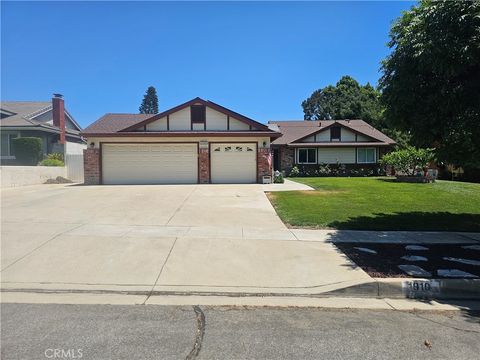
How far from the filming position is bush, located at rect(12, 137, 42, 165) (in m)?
25.9

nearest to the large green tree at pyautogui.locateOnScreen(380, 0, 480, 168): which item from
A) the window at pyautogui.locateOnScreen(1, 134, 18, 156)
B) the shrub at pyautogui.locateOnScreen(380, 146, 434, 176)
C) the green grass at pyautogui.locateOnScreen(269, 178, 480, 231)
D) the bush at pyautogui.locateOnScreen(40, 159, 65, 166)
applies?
the green grass at pyautogui.locateOnScreen(269, 178, 480, 231)

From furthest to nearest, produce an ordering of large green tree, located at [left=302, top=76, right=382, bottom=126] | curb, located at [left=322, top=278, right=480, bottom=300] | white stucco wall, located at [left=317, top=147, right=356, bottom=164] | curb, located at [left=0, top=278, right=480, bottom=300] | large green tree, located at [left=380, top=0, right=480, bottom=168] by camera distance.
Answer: large green tree, located at [left=302, top=76, right=382, bottom=126], white stucco wall, located at [left=317, top=147, right=356, bottom=164], large green tree, located at [left=380, top=0, right=480, bottom=168], curb, located at [left=322, top=278, right=480, bottom=300], curb, located at [left=0, top=278, right=480, bottom=300]

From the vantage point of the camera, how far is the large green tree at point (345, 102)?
47625mm

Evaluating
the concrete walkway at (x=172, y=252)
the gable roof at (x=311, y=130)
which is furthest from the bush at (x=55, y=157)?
the concrete walkway at (x=172, y=252)

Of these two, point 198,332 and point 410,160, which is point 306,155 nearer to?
point 410,160

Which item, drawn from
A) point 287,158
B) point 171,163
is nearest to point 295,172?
point 287,158

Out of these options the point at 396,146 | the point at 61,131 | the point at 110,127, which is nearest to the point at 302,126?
the point at 396,146

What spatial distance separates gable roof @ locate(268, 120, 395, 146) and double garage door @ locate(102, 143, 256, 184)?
30.5 feet

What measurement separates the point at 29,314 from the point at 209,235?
4.30m

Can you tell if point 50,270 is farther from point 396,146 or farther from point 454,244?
point 396,146

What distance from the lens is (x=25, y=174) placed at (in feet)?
68.4

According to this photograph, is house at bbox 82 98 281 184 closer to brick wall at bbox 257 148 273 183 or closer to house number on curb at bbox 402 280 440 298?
brick wall at bbox 257 148 273 183

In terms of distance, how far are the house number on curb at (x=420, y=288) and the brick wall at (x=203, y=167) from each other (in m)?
16.9

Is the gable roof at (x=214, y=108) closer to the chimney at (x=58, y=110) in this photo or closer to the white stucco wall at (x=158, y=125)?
the white stucco wall at (x=158, y=125)
